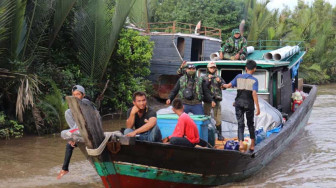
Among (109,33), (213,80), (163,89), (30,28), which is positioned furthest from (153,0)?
(213,80)

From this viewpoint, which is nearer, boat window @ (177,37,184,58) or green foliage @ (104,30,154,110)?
green foliage @ (104,30,154,110)

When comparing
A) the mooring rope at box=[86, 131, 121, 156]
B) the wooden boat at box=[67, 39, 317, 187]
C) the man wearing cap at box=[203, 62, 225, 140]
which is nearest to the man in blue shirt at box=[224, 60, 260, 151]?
the wooden boat at box=[67, 39, 317, 187]

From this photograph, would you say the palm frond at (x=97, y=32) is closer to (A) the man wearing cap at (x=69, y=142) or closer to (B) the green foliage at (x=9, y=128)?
(B) the green foliage at (x=9, y=128)

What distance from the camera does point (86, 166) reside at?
824 cm

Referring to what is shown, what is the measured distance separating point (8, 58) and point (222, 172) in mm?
5624

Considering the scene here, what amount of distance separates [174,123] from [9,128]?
5.10 meters

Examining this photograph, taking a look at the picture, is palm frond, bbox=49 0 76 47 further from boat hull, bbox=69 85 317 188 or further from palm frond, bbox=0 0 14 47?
boat hull, bbox=69 85 317 188

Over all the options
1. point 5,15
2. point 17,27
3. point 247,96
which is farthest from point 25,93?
point 247,96

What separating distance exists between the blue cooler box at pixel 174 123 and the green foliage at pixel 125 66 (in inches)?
256

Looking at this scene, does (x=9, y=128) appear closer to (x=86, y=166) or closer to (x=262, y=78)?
(x=86, y=166)

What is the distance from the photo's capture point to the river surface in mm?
7293

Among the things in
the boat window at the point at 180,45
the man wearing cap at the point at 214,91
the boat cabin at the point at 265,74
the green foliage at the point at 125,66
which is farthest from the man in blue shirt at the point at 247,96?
the boat window at the point at 180,45

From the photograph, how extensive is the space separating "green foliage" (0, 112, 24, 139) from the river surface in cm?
16

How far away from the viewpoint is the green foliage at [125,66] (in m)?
13.2
